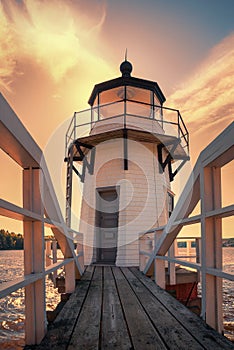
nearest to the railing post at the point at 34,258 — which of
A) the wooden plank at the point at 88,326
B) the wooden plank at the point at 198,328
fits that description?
the wooden plank at the point at 88,326

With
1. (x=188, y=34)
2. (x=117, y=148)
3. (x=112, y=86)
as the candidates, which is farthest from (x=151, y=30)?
(x=117, y=148)

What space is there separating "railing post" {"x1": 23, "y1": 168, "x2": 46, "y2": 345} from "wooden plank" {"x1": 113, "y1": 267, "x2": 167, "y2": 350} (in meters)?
0.67

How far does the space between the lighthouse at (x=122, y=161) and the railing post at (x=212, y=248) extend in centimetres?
667

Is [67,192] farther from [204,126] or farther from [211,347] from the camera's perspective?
[211,347]

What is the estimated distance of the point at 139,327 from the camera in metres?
2.50

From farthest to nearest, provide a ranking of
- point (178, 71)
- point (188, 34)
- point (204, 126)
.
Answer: point (204, 126) < point (178, 71) < point (188, 34)

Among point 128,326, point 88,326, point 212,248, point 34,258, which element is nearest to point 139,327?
point 128,326

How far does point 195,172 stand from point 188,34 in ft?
18.1

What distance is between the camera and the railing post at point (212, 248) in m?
2.34

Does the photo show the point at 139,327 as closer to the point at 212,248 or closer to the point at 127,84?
the point at 212,248

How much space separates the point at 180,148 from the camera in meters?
10.6

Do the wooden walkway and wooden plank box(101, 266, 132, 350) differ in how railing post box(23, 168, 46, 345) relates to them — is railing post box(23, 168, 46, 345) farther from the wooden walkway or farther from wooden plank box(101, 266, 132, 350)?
wooden plank box(101, 266, 132, 350)

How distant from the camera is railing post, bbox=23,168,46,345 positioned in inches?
84.0

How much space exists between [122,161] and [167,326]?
7340mm
